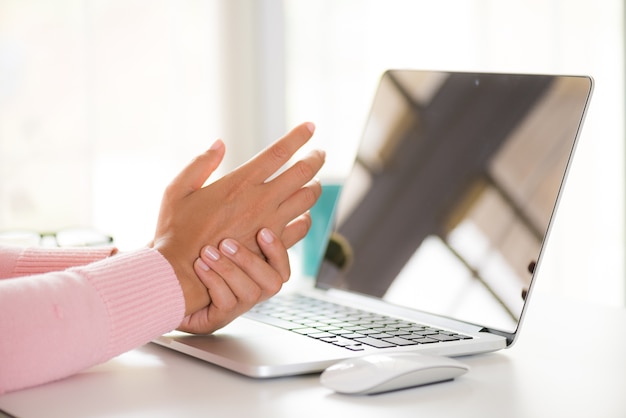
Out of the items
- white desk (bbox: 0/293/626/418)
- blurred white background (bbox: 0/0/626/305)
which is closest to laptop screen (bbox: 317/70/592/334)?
white desk (bbox: 0/293/626/418)

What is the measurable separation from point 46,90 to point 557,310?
4.53 ft

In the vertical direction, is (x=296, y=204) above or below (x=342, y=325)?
above

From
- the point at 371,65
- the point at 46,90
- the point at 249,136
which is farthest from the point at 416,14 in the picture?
the point at 46,90

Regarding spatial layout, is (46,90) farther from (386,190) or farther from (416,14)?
(386,190)

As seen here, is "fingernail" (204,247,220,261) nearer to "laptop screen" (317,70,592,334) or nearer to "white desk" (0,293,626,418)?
"white desk" (0,293,626,418)

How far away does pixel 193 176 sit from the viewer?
1.02 metres

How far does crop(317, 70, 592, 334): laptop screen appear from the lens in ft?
3.21

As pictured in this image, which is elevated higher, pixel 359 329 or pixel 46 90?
pixel 46 90

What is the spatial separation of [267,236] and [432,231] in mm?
224

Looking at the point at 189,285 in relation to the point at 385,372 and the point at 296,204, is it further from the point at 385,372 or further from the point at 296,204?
the point at 385,372

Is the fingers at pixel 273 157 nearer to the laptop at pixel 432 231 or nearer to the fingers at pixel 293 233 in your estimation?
the fingers at pixel 293 233

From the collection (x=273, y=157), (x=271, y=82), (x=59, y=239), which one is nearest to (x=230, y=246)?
(x=273, y=157)

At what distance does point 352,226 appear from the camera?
A: 1220 mm

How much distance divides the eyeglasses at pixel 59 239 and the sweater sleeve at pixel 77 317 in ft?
1.04
